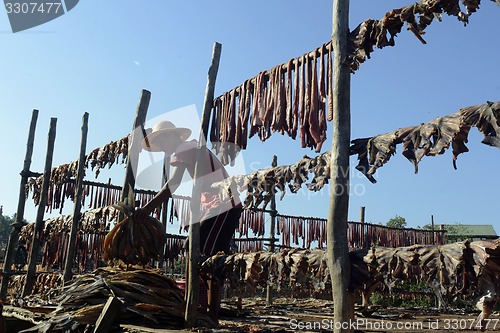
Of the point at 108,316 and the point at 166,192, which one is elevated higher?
the point at 166,192

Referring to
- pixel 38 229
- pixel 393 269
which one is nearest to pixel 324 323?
pixel 393 269

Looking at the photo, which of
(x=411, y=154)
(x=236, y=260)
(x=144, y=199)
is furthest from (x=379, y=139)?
(x=144, y=199)

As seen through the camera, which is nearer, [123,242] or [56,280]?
[123,242]

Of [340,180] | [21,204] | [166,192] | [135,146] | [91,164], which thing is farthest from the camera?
[21,204]

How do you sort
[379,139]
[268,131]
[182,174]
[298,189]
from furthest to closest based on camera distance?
[182,174]
[268,131]
[298,189]
[379,139]

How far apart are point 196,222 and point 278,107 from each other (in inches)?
51.0

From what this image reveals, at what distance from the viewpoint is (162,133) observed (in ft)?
17.9

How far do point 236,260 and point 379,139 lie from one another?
1.63 meters

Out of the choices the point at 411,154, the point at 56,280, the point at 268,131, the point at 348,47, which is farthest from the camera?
the point at 56,280

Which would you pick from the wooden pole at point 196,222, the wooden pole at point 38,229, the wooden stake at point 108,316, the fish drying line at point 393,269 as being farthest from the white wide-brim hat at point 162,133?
the wooden pole at point 38,229

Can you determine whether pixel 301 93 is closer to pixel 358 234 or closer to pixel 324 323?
pixel 324 323

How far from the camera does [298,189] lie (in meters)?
3.82

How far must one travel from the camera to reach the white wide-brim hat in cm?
533

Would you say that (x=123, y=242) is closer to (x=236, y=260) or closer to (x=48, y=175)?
(x=236, y=260)
